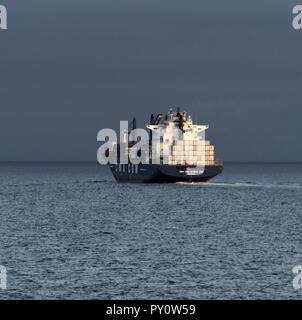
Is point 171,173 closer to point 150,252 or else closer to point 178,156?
point 178,156

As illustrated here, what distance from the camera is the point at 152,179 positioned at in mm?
123562

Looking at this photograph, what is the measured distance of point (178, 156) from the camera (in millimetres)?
123250

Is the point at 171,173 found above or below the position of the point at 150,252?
above

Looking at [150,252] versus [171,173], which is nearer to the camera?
[150,252]

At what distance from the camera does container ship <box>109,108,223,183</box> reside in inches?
4663

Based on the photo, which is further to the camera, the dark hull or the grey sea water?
the dark hull

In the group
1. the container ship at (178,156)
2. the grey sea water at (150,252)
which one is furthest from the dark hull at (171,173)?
the grey sea water at (150,252)

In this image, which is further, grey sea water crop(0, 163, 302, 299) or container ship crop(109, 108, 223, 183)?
container ship crop(109, 108, 223, 183)

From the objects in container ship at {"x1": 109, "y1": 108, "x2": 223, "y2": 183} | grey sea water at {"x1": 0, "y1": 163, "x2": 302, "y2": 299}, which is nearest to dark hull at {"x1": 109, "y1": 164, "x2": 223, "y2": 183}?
container ship at {"x1": 109, "y1": 108, "x2": 223, "y2": 183}

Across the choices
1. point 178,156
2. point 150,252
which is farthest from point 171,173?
point 150,252

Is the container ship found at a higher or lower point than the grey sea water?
higher

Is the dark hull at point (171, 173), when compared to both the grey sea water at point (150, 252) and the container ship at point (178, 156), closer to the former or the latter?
the container ship at point (178, 156)

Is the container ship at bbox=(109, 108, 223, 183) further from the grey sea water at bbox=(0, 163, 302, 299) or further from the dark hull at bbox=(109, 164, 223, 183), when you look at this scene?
the grey sea water at bbox=(0, 163, 302, 299)
